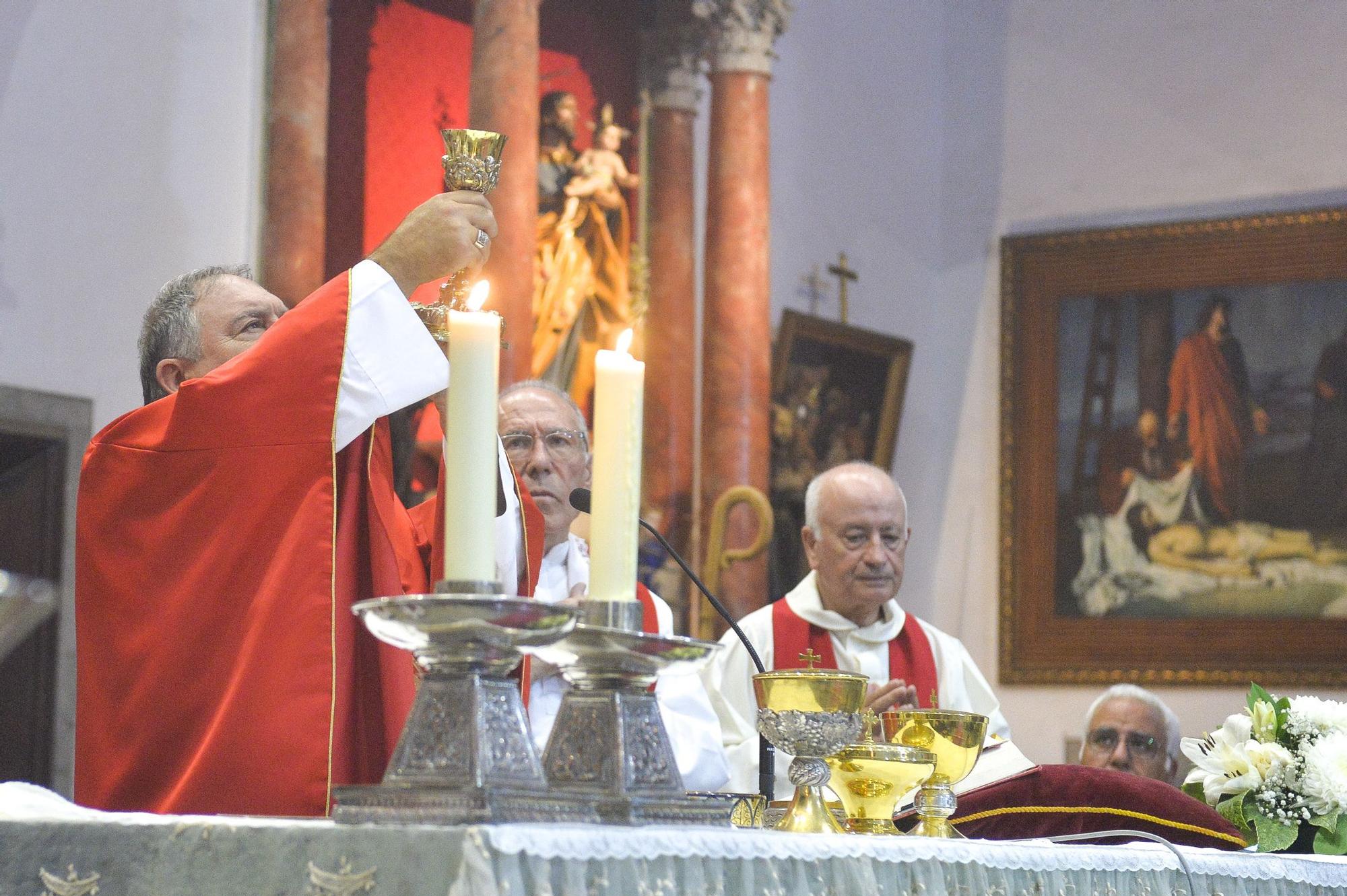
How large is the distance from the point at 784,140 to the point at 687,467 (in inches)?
104

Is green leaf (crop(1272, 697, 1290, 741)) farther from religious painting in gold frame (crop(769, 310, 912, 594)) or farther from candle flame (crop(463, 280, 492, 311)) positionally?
religious painting in gold frame (crop(769, 310, 912, 594))

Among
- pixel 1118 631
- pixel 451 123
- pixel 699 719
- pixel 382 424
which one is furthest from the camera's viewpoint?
pixel 1118 631

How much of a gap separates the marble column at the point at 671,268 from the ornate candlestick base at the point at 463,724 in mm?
7675

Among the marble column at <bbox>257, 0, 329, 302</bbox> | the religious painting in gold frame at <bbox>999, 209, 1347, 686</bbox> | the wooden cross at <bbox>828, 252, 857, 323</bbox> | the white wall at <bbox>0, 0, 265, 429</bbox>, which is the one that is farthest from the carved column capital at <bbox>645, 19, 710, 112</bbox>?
the religious painting in gold frame at <bbox>999, 209, 1347, 686</bbox>

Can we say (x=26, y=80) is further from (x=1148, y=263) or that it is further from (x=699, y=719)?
(x=1148, y=263)

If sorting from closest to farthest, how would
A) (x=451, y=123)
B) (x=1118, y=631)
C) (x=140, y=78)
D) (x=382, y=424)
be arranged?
1. (x=382, y=424)
2. (x=140, y=78)
3. (x=451, y=123)
4. (x=1118, y=631)

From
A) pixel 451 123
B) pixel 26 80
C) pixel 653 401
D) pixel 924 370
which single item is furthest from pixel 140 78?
pixel 924 370

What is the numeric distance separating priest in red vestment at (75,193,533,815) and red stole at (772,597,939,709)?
2.84 m

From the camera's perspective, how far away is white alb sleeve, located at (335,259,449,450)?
8.59ft

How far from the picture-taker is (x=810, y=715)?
2068mm

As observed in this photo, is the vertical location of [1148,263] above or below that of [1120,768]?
above

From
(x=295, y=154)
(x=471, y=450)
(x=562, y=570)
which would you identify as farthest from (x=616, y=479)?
(x=295, y=154)

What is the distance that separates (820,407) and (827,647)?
16.7 ft

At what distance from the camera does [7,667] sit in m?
6.15
